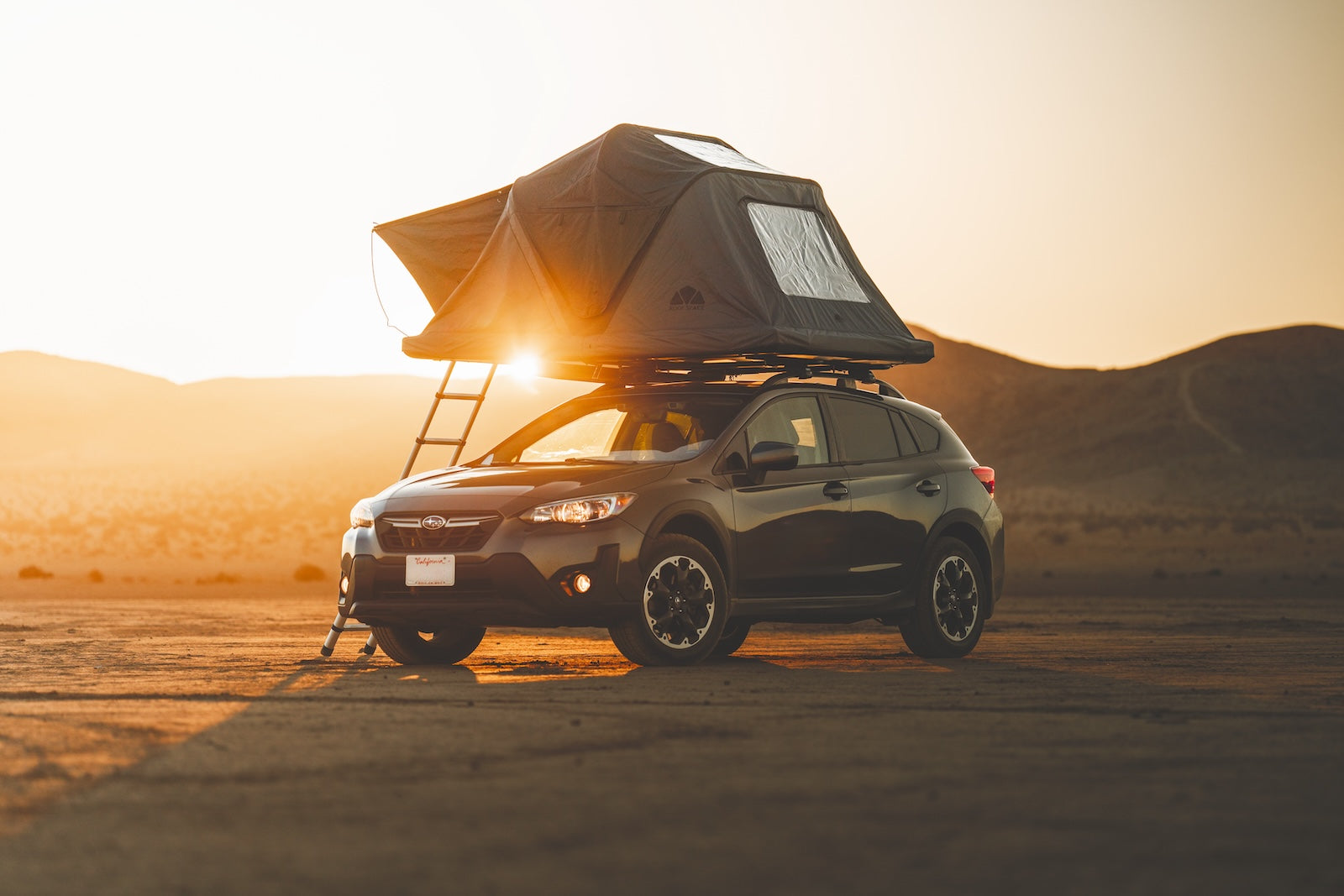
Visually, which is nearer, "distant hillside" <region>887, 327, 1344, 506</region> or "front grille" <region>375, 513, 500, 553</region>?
"front grille" <region>375, 513, 500, 553</region>

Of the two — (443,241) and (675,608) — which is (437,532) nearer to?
(675,608)

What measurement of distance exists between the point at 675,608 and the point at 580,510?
933 millimetres

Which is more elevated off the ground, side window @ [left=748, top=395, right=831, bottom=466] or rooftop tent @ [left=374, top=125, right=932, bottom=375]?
rooftop tent @ [left=374, top=125, right=932, bottom=375]

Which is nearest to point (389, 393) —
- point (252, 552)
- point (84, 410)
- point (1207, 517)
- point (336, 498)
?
point (84, 410)

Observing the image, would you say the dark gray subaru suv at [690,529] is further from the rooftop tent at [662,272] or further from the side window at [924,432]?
the rooftop tent at [662,272]

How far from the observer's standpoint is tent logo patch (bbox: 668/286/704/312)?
12836 millimetres

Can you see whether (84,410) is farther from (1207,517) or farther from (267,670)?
(267,670)

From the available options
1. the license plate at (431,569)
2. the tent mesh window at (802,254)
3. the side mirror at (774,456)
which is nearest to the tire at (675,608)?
the side mirror at (774,456)

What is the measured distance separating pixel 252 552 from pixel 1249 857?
41.8 meters

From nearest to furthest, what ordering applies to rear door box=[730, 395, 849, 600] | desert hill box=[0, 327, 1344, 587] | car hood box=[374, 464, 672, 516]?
car hood box=[374, 464, 672, 516] < rear door box=[730, 395, 849, 600] < desert hill box=[0, 327, 1344, 587]

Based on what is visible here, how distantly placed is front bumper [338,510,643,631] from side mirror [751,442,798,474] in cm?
107

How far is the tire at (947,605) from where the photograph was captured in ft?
42.2

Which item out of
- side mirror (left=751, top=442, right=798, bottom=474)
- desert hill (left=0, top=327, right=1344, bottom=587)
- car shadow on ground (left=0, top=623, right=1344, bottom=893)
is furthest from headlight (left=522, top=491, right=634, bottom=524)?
desert hill (left=0, top=327, right=1344, bottom=587)

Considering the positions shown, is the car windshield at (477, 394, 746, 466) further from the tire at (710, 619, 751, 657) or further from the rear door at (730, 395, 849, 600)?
the tire at (710, 619, 751, 657)
